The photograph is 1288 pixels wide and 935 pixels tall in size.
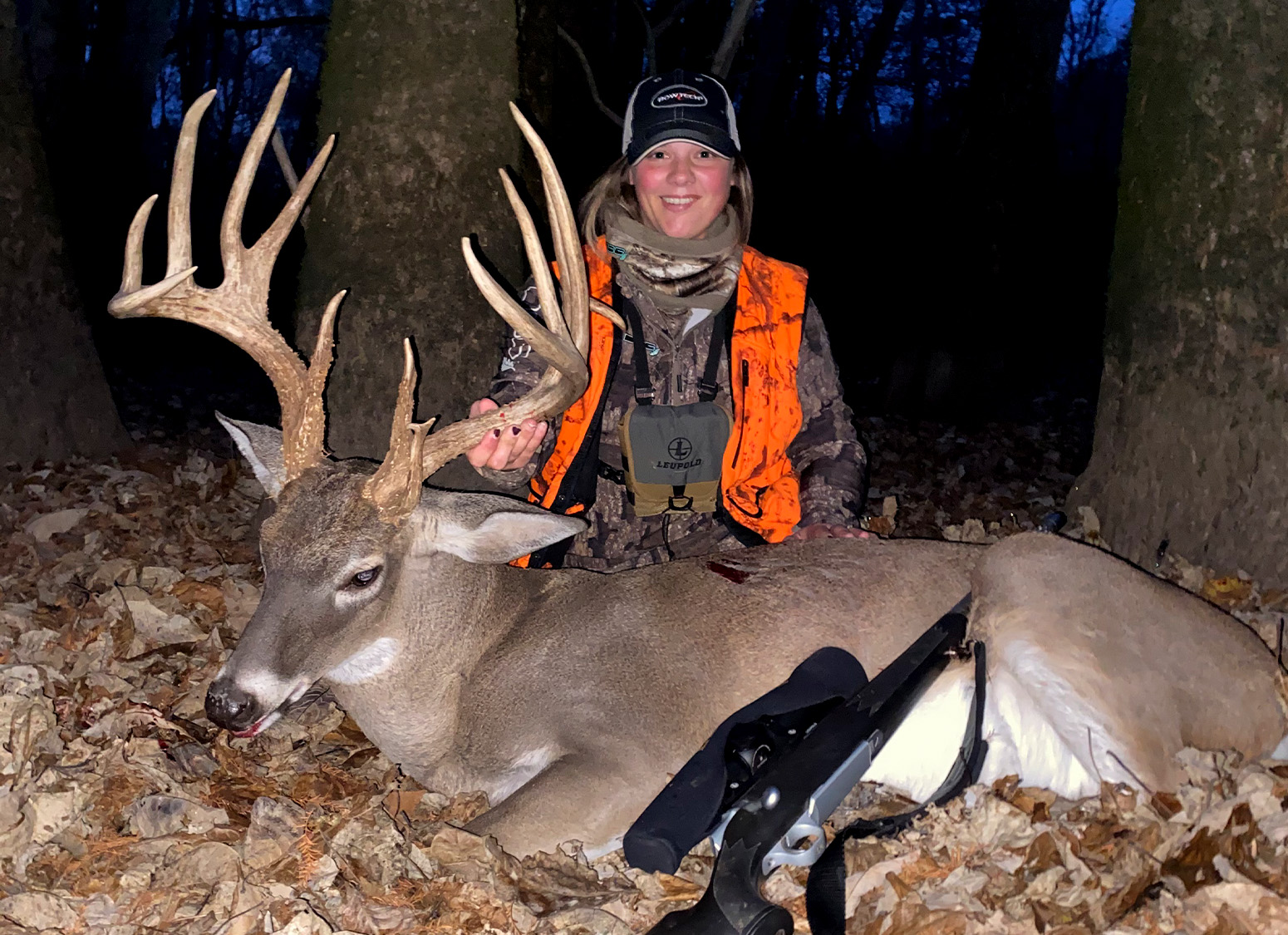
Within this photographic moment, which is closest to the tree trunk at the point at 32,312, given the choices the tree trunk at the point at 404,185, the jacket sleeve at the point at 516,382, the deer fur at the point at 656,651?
the tree trunk at the point at 404,185

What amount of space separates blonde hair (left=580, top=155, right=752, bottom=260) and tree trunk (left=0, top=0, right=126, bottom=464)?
371 cm

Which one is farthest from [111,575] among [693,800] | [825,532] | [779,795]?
[779,795]

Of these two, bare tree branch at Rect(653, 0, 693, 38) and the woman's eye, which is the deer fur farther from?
bare tree branch at Rect(653, 0, 693, 38)

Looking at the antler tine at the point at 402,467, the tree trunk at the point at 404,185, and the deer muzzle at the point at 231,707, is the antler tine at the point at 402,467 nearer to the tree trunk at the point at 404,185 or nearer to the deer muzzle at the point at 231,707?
the deer muzzle at the point at 231,707

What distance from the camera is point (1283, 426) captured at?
428 centimetres

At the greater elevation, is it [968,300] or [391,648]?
[968,300]

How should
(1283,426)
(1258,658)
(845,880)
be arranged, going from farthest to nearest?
(1283,426) < (1258,658) < (845,880)

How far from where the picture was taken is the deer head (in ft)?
10.6

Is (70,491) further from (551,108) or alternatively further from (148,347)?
(148,347)

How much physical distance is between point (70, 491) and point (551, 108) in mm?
3348

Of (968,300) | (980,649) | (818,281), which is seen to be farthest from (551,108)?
(818,281)

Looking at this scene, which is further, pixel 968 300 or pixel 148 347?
pixel 148 347

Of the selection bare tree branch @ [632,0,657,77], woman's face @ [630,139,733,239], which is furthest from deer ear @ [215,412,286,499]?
bare tree branch @ [632,0,657,77]

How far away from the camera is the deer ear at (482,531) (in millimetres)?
3498
